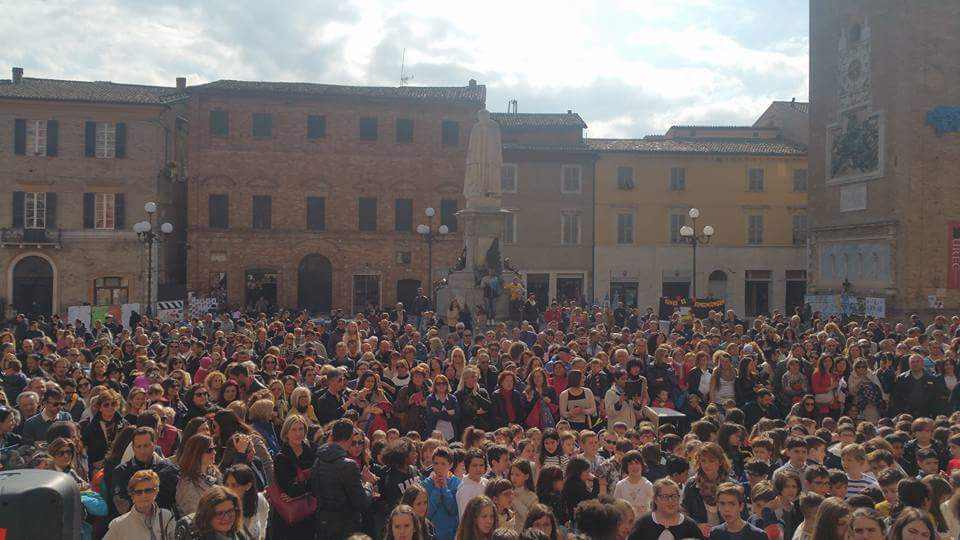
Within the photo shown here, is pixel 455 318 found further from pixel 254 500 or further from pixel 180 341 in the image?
pixel 254 500

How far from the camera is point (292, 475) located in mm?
7668

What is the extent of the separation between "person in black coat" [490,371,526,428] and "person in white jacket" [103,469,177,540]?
5.76 meters

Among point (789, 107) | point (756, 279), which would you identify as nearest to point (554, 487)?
point (756, 279)

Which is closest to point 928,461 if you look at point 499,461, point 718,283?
point 499,461

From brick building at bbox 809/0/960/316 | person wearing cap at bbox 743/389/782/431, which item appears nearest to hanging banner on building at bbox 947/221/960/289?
brick building at bbox 809/0/960/316

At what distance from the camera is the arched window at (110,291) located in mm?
42594

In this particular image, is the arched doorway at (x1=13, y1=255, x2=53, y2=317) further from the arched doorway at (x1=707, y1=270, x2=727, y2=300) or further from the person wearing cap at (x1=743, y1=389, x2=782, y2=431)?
the person wearing cap at (x1=743, y1=389, x2=782, y2=431)

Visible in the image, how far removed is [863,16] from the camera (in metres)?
36.8

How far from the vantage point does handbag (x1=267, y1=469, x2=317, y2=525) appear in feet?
24.8

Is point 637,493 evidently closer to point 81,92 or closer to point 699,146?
point 81,92

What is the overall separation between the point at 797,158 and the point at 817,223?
11.1m

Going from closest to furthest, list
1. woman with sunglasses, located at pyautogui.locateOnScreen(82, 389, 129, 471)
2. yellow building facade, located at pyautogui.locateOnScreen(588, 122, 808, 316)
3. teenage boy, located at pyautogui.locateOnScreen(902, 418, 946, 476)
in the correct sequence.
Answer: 1. woman with sunglasses, located at pyautogui.locateOnScreen(82, 389, 129, 471)
2. teenage boy, located at pyautogui.locateOnScreen(902, 418, 946, 476)
3. yellow building facade, located at pyautogui.locateOnScreen(588, 122, 808, 316)

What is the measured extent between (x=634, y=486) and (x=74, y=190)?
40.5 meters

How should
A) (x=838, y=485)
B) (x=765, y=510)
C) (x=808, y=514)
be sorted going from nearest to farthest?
1. (x=808, y=514)
2. (x=765, y=510)
3. (x=838, y=485)
